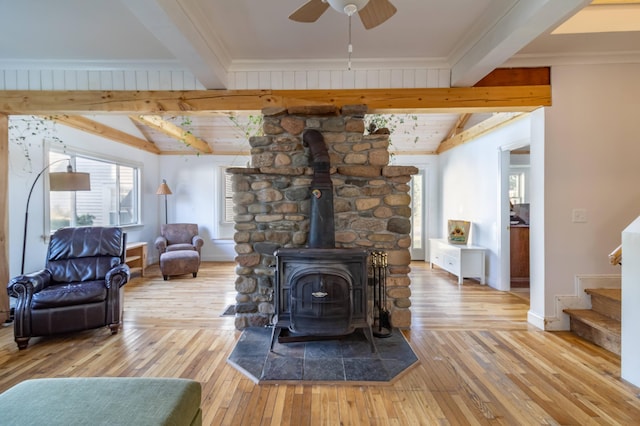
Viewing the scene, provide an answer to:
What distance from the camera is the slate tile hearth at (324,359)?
88.9 inches

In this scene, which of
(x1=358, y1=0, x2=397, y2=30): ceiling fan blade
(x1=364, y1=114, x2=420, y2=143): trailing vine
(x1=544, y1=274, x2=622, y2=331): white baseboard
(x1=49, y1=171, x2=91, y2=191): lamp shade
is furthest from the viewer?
(x1=364, y1=114, x2=420, y2=143): trailing vine

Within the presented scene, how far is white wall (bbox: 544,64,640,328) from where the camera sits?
3047 millimetres

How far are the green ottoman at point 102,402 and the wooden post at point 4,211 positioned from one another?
289cm

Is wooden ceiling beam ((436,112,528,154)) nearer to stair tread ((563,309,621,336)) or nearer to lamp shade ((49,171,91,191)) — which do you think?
A: stair tread ((563,309,621,336))

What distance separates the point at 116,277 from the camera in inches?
121

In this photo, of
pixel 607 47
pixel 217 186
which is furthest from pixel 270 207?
pixel 217 186

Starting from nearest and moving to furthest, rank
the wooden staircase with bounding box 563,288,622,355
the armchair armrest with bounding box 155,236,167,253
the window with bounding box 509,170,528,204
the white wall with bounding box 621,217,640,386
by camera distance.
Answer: the white wall with bounding box 621,217,640,386, the wooden staircase with bounding box 563,288,622,355, the armchair armrest with bounding box 155,236,167,253, the window with bounding box 509,170,528,204

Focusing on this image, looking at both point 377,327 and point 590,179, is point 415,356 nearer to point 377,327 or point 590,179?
point 377,327

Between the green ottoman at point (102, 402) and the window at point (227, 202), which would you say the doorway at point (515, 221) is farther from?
the window at point (227, 202)

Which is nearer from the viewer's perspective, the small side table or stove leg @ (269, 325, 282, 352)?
stove leg @ (269, 325, 282, 352)

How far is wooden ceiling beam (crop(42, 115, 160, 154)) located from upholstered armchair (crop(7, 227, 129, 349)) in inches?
72.2

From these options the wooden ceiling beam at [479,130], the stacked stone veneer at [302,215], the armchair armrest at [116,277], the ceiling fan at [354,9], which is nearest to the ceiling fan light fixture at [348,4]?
the ceiling fan at [354,9]

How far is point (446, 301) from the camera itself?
13.2 feet

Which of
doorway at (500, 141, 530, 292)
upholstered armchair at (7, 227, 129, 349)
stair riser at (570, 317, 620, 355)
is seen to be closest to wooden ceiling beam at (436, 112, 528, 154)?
doorway at (500, 141, 530, 292)
